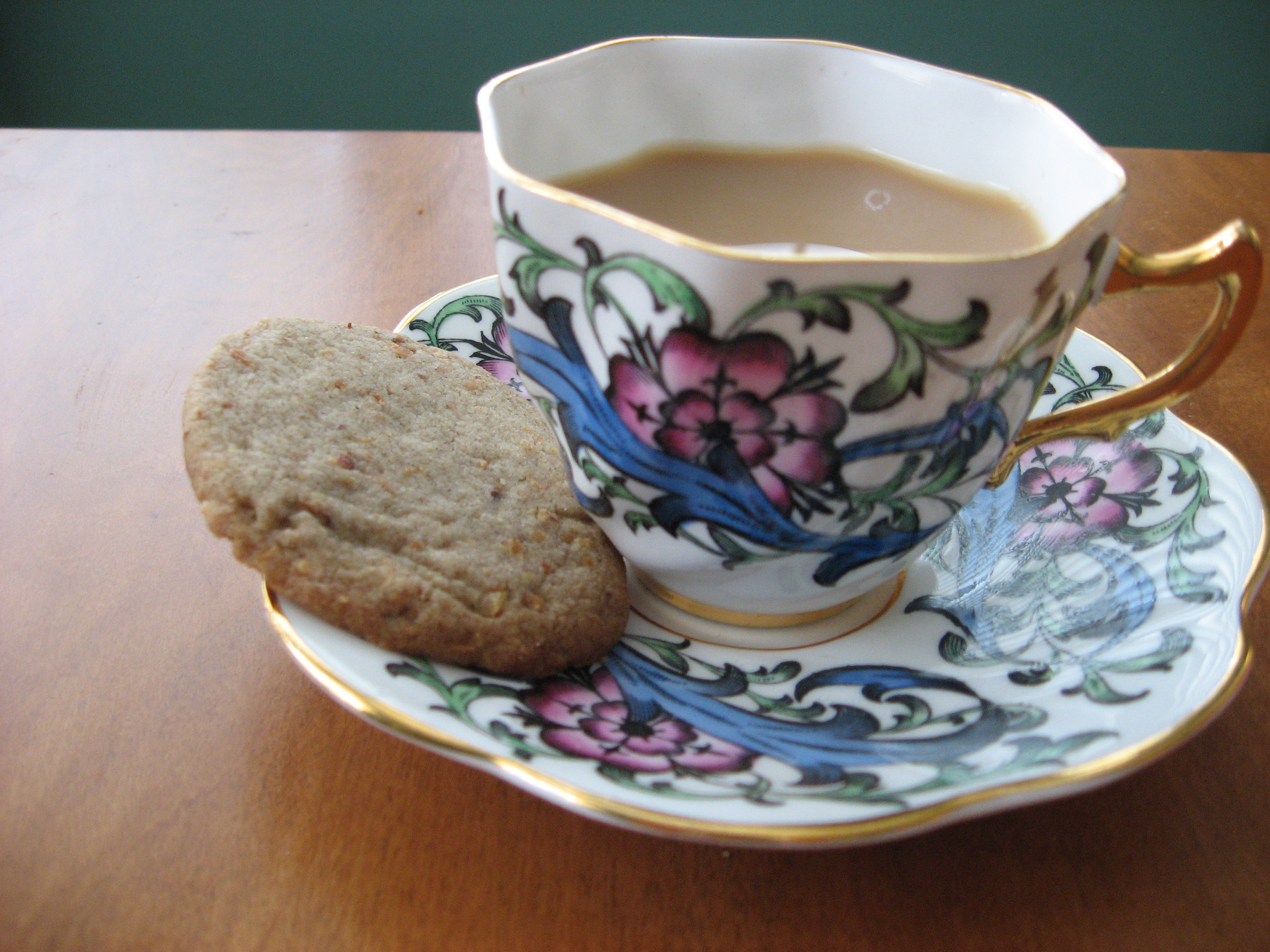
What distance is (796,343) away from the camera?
Answer: 39 cm

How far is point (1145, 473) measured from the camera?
0.58 m

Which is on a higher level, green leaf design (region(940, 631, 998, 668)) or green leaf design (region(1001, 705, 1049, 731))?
green leaf design (region(1001, 705, 1049, 731))

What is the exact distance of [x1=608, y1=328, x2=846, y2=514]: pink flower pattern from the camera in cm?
40

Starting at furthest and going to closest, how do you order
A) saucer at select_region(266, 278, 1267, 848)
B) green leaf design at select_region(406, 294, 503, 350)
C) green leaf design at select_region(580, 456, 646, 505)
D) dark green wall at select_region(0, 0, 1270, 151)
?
dark green wall at select_region(0, 0, 1270, 151) → green leaf design at select_region(406, 294, 503, 350) → green leaf design at select_region(580, 456, 646, 505) → saucer at select_region(266, 278, 1267, 848)

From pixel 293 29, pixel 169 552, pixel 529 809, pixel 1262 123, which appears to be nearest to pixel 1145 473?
pixel 529 809

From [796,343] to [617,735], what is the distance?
7.0 inches

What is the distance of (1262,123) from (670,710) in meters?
2.30

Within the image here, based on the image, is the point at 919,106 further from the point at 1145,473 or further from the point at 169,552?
the point at 169,552

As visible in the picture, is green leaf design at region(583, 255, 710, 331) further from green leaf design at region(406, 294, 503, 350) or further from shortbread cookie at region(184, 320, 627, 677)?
green leaf design at region(406, 294, 503, 350)

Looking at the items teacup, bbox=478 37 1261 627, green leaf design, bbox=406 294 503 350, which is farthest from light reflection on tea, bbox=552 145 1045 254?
green leaf design, bbox=406 294 503 350

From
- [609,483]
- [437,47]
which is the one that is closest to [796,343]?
[609,483]

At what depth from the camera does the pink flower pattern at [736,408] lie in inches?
15.6

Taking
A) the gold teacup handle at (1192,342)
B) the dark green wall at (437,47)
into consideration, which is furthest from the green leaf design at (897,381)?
the dark green wall at (437,47)

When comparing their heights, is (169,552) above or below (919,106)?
below
